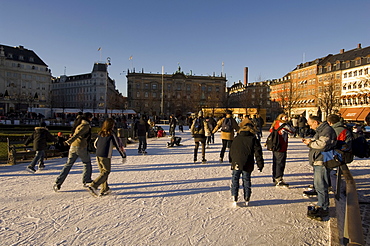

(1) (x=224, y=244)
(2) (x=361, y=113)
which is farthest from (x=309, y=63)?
(1) (x=224, y=244)

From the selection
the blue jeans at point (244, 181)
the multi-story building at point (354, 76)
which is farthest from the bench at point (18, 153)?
the multi-story building at point (354, 76)

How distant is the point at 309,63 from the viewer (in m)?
58.6

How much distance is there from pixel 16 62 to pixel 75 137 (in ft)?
251

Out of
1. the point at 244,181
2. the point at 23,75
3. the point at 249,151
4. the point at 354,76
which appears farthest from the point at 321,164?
the point at 23,75

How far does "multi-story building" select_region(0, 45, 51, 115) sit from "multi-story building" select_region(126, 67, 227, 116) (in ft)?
78.4

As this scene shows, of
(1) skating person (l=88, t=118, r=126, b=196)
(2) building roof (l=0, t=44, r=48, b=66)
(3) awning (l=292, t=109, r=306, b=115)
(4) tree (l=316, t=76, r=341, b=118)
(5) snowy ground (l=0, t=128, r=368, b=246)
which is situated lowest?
(5) snowy ground (l=0, t=128, r=368, b=246)

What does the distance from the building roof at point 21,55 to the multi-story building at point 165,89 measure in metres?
25.7

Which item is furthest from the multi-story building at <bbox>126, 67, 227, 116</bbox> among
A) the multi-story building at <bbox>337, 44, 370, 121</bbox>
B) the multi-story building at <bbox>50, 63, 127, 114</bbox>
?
the multi-story building at <bbox>337, 44, 370, 121</bbox>

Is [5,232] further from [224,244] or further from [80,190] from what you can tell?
[224,244]

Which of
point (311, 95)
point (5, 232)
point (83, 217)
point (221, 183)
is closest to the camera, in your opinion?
point (5, 232)

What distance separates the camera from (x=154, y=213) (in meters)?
4.44

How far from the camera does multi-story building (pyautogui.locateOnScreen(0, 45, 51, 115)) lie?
63469mm

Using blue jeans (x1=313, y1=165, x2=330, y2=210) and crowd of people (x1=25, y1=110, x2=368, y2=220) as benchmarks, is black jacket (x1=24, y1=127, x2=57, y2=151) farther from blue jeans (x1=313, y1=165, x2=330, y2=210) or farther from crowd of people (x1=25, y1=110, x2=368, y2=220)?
blue jeans (x1=313, y1=165, x2=330, y2=210)

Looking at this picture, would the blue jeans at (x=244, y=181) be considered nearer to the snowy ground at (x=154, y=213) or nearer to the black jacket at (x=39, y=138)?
the snowy ground at (x=154, y=213)
